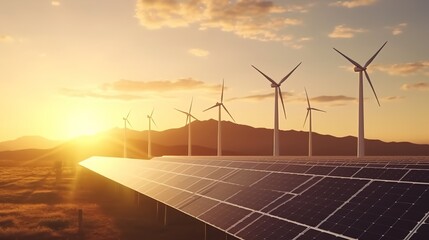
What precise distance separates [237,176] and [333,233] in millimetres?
19750

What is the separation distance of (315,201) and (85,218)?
34.5 m

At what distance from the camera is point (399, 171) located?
24.7 metres

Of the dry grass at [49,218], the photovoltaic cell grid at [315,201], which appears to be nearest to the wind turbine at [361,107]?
the photovoltaic cell grid at [315,201]

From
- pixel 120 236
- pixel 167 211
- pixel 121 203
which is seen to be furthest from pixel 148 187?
pixel 121 203

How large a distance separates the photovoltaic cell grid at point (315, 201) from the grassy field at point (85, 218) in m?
5.79

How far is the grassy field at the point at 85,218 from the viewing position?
42.0 metres

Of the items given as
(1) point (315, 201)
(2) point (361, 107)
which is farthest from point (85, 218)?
(2) point (361, 107)

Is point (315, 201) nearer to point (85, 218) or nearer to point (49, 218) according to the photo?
point (85, 218)

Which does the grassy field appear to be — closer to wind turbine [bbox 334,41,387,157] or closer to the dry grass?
the dry grass

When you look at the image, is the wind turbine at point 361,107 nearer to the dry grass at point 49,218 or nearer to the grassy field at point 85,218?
the grassy field at point 85,218

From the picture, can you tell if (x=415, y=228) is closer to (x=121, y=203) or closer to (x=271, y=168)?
(x=271, y=168)

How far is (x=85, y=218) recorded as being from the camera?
51344mm

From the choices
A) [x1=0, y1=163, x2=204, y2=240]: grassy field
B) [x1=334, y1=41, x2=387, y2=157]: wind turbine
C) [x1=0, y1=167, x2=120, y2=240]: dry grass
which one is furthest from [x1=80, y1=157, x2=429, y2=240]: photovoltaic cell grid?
[x1=334, y1=41, x2=387, y2=157]: wind turbine

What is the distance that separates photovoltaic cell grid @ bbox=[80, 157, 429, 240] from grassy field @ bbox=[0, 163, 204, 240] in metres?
5.79
